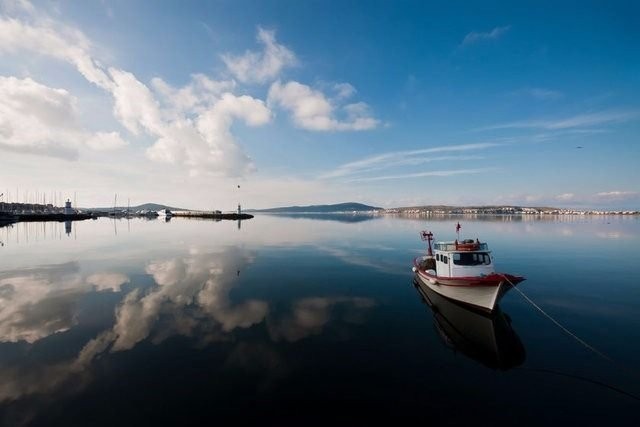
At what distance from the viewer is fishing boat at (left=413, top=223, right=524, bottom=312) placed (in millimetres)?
23266

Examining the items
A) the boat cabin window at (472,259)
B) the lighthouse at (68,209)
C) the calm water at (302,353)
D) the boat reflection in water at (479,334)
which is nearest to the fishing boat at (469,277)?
the boat cabin window at (472,259)

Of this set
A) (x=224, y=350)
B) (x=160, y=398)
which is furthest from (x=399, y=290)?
(x=160, y=398)

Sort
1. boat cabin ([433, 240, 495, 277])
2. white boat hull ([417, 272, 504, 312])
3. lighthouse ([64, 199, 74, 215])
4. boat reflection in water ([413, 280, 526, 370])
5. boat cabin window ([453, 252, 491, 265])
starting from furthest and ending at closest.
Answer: lighthouse ([64, 199, 74, 215])
boat cabin window ([453, 252, 491, 265])
boat cabin ([433, 240, 495, 277])
white boat hull ([417, 272, 504, 312])
boat reflection in water ([413, 280, 526, 370])

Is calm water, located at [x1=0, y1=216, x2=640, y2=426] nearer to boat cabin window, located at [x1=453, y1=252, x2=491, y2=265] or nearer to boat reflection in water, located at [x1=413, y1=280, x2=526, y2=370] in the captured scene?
boat reflection in water, located at [x1=413, y1=280, x2=526, y2=370]

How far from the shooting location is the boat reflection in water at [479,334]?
57.8ft

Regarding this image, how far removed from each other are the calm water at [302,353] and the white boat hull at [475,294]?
0.90 meters

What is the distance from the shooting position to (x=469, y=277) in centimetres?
2506

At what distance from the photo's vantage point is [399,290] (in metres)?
31.9

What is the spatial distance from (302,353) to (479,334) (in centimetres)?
1239

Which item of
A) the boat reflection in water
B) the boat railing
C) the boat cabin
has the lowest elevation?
the boat reflection in water

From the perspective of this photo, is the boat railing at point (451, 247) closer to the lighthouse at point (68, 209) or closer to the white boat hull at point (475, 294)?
the white boat hull at point (475, 294)

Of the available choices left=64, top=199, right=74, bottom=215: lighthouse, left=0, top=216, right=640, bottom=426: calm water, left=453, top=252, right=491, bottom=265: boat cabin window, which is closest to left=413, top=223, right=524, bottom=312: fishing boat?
left=453, top=252, right=491, bottom=265: boat cabin window

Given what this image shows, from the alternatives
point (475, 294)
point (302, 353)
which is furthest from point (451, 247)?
point (302, 353)

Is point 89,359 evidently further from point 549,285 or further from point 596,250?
point 596,250
